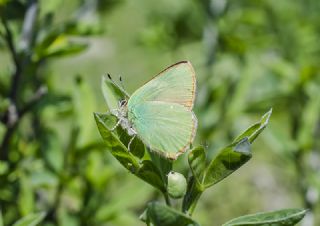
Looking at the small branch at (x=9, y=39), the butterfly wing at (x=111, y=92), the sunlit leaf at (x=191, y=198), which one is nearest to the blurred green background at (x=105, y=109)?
the small branch at (x=9, y=39)

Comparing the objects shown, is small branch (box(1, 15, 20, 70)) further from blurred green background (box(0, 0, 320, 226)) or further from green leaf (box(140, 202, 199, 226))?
green leaf (box(140, 202, 199, 226))

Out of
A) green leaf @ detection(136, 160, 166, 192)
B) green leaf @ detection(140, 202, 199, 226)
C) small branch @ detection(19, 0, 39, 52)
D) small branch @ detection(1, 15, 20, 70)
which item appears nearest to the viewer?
green leaf @ detection(140, 202, 199, 226)

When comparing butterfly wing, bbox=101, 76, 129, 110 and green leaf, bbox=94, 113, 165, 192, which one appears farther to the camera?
butterfly wing, bbox=101, 76, 129, 110

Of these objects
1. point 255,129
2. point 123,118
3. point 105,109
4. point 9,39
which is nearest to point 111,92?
point 123,118

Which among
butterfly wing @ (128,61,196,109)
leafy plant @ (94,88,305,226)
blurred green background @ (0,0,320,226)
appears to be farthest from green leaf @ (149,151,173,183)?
blurred green background @ (0,0,320,226)

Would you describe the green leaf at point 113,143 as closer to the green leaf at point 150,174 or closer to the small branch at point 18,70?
the green leaf at point 150,174

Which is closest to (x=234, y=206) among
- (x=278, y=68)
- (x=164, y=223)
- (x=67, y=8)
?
(x=278, y=68)
